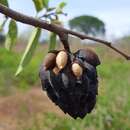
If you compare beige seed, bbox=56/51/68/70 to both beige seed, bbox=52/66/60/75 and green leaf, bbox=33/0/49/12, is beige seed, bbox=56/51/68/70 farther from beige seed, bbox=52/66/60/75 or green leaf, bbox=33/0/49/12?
green leaf, bbox=33/0/49/12

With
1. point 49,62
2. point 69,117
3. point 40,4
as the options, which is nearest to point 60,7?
point 40,4

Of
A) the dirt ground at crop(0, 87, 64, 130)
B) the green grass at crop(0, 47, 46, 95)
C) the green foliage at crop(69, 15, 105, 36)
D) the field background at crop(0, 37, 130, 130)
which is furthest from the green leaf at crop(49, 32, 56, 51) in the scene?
the green foliage at crop(69, 15, 105, 36)

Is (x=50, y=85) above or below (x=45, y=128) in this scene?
above

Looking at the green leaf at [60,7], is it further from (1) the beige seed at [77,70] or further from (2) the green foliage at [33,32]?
(1) the beige seed at [77,70]

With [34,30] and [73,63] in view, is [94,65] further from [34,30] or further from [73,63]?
[34,30]

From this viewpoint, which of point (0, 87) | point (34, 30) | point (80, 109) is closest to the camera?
point (80, 109)

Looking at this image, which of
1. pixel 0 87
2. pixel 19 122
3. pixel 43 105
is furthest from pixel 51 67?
pixel 0 87
